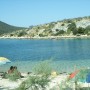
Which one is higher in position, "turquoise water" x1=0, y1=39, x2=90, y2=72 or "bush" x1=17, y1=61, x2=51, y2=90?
"bush" x1=17, y1=61, x2=51, y2=90

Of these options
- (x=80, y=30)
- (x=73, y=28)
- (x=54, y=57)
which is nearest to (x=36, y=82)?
Answer: (x=54, y=57)

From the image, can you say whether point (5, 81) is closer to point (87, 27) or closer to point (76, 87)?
point (76, 87)

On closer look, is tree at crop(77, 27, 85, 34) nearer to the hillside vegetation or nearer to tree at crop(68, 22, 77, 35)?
the hillside vegetation

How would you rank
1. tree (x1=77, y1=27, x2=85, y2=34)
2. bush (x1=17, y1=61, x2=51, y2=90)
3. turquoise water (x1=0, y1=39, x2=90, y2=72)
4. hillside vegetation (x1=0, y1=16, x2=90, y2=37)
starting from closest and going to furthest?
1. bush (x1=17, y1=61, x2=51, y2=90)
2. turquoise water (x1=0, y1=39, x2=90, y2=72)
3. tree (x1=77, y1=27, x2=85, y2=34)
4. hillside vegetation (x1=0, y1=16, x2=90, y2=37)

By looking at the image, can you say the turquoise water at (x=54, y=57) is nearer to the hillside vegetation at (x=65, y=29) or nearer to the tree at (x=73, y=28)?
the tree at (x=73, y=28)

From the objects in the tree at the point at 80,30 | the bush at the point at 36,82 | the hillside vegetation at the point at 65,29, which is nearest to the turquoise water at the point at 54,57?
the bush at the point at 36,82

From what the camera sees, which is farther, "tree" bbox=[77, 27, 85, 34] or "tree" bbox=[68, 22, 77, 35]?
"tree" bbox=[68, 22, 77, 35]

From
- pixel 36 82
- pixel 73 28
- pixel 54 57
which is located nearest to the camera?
pixel 36 82

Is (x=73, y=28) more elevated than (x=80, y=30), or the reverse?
(x=73, y=28)

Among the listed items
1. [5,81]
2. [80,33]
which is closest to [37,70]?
[5,81]

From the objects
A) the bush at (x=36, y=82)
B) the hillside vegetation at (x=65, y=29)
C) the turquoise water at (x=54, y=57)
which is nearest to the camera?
the bush at (x=36, y=82)

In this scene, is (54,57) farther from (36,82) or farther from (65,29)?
(65,29)

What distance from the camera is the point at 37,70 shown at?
15.5 m

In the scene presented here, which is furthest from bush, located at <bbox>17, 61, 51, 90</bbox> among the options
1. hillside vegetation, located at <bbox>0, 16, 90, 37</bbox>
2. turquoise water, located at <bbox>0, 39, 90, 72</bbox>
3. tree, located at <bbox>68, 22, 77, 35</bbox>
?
tree, located at <bbox>68, 22, 77, 35</bbox>
